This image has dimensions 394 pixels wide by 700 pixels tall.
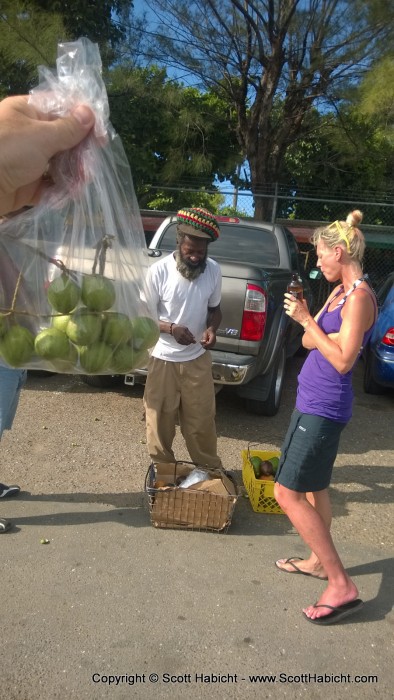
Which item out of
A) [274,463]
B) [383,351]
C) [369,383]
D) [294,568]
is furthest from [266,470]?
[369,383]

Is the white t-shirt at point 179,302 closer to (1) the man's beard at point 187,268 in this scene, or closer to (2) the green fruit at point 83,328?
(1) the man's beard at point 187,268

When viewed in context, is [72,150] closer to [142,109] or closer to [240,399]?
[240,399]

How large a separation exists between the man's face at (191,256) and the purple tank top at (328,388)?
107cm

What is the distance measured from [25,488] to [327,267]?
8.54 ft

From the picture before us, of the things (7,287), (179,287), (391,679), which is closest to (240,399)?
(179,287)

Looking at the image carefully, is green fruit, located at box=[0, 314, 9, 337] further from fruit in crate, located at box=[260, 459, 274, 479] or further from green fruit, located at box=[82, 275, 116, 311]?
fruit in crate, located at box=[260, 459, 274, 479]

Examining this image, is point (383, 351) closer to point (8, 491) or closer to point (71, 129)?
point (8, 491)

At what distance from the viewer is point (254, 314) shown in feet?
16.0

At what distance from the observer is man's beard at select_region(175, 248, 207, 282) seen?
3777mm

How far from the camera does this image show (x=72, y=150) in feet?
6.19

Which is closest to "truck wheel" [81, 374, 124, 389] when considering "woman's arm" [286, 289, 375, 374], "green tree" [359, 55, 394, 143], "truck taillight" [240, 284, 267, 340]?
"truck taillight" [240, 284, 267, 340]

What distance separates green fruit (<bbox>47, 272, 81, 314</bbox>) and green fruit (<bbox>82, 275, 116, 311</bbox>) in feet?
0.09

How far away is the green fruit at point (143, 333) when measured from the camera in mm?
1935

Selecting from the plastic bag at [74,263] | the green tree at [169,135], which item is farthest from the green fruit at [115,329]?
the green tree at [169,135]
